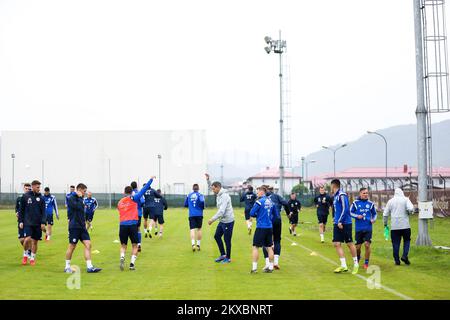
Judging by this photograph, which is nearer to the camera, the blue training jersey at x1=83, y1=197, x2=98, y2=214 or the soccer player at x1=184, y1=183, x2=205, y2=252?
the soccer player at x1=184, y1=183, x2=205, y2=252

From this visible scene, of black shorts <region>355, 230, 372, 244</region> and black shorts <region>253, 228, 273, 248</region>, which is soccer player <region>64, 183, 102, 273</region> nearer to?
black shorts <region>253, 228, 273, 248</region>

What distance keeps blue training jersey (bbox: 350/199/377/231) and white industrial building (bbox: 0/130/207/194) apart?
7577cm

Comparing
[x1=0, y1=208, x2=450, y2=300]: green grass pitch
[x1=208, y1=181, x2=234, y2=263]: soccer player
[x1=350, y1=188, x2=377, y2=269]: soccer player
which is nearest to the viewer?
[x1=0, y1=208, x2=450, y2=300]: green grass pitch

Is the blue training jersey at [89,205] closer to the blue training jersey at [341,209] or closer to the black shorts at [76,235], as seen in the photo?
the black shorts at [76,235]

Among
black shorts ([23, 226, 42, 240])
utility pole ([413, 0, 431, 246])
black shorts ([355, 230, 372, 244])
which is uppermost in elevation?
utility pole ([413, 0, 431, 246])

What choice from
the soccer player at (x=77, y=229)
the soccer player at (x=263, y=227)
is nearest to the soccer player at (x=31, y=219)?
the soccer player at (x=77, y=229)

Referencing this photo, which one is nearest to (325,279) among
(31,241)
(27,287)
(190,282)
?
(190,282)

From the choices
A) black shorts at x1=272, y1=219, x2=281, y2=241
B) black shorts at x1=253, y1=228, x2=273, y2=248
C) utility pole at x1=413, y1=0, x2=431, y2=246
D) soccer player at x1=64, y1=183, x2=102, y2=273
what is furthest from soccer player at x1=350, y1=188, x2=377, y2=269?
soccer player at x1=64, y1=183, x2=102, y2=273

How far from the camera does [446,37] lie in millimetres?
21109

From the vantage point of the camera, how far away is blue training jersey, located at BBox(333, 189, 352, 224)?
1487cm

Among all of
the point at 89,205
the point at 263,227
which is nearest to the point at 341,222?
the point at 263,227

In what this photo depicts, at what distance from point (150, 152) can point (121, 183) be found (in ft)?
21.0

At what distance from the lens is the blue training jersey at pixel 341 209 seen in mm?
14867
